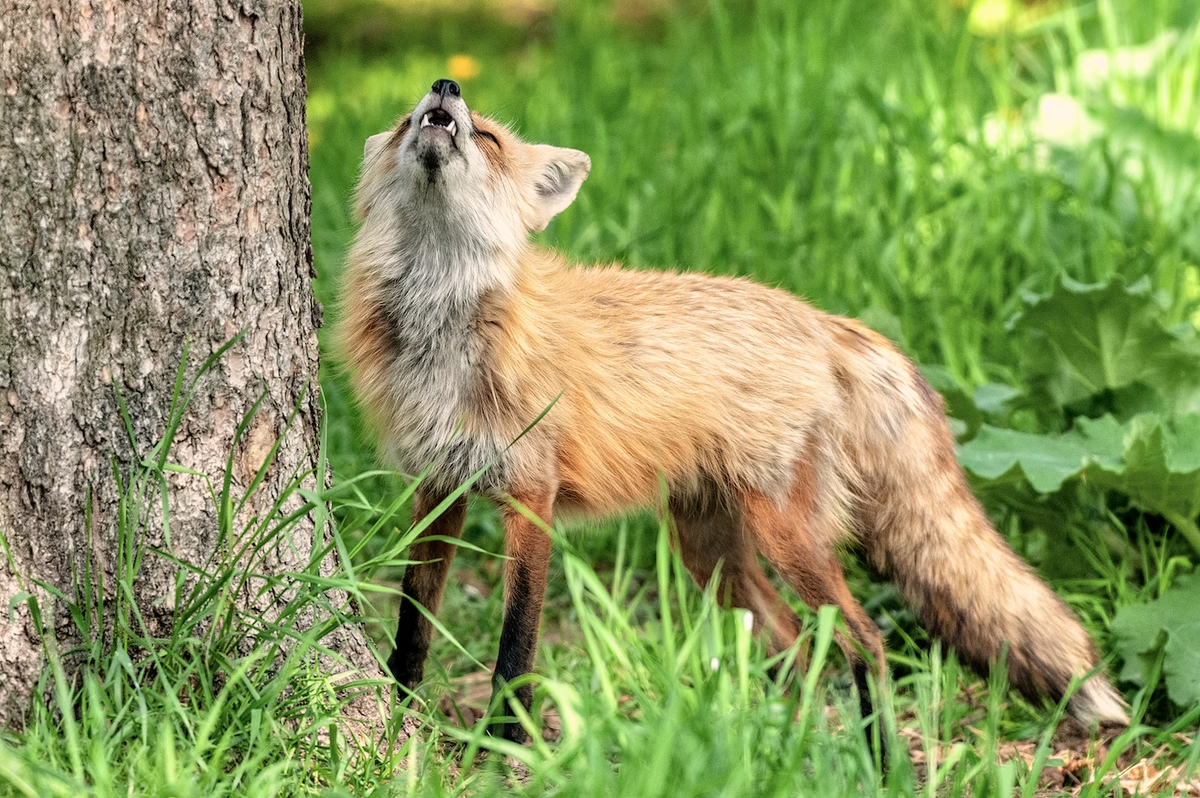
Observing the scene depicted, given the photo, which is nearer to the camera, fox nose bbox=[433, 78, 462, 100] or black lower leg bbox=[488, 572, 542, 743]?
black lower leg bbox=[488, 572, 542, 743]

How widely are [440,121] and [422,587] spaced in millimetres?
1345

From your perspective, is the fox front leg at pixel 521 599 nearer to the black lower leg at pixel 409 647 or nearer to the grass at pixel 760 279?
the grass at pixel 760 279

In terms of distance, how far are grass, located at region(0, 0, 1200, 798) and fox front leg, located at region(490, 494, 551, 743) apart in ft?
0.54

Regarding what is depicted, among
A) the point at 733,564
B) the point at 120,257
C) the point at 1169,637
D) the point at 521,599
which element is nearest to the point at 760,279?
the point at 733,564

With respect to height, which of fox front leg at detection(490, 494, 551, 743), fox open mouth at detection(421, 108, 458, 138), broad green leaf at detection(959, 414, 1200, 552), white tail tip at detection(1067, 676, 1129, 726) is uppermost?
fox open mouth at detection(421, 108, 458, 138)

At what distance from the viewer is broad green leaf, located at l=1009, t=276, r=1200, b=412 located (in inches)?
157

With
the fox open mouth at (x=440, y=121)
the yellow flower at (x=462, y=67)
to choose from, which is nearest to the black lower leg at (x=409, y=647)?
the fox open mouth at (x=440, y=121)

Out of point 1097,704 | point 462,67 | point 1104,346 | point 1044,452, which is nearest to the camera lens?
point 1097,704

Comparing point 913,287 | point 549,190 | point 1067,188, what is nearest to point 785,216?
point 913,287

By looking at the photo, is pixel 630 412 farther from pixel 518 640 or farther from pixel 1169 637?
pixel 1169 637

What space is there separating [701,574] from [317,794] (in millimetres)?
1859

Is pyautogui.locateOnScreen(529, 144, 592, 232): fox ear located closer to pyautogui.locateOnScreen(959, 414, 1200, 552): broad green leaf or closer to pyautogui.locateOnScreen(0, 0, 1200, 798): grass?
pyautogui.locateOnScreen(0, 0, 1200, 798): grass

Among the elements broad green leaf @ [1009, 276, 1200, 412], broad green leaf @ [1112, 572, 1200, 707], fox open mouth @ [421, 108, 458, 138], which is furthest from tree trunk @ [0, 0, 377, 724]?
broad green leaf @ [1009, 276, 1200, 412]

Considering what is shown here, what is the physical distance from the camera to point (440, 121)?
3.27m
